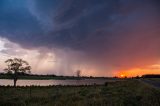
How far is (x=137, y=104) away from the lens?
59.4 feet

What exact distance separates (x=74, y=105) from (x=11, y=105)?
588 cm

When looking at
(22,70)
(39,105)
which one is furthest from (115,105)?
(22,70)

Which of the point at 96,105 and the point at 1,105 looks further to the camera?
the point at 1,105

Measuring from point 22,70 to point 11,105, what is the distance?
54222mm

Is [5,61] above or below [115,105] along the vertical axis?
above

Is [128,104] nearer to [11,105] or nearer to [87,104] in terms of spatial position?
[87,104]

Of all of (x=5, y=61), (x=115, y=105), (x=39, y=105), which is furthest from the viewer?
(x=5, y=61)

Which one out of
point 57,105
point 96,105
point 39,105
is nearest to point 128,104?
point 96,105

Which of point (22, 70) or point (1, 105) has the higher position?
point (22, 70)

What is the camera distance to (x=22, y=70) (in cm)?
7175

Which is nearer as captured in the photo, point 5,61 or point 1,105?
point 1,105

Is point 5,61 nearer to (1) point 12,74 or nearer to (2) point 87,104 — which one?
(1) point 12,74

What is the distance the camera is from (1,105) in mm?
19156

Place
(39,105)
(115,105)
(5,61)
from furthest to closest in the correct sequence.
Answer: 1. (5,61)
2. (39,105)
3. (115,105)
